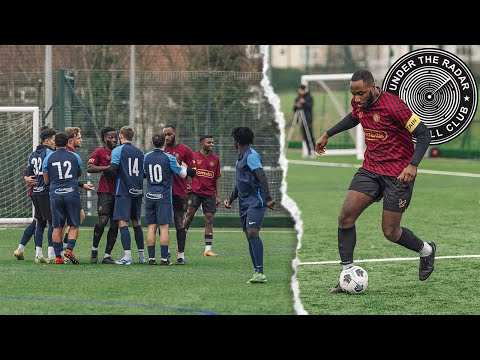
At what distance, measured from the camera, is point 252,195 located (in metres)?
11.7

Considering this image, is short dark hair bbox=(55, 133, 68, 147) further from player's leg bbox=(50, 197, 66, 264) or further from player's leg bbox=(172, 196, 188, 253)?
player's leg bbox=(172, 196, 188, 253)

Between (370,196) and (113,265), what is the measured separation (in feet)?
13.2

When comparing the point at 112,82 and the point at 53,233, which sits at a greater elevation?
the point at 112,82

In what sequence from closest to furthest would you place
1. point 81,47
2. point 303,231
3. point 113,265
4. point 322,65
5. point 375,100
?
1. point 375,100
2. point 113,265
3. point 303,231
4. point 81,47
5. point 322,65

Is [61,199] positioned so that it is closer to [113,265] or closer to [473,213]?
[113,265]

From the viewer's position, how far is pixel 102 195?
14180 mm

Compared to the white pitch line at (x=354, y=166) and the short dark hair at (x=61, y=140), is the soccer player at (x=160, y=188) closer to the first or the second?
the short dark hair at (x=61, y=140)

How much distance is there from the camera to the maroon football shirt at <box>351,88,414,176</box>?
34.9 feet

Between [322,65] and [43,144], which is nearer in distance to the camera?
[43,144]

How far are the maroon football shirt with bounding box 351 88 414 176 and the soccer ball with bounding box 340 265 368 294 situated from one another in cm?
101

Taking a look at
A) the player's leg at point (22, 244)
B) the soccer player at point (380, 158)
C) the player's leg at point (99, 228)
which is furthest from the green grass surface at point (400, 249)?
the player's leg at point (22, 244)

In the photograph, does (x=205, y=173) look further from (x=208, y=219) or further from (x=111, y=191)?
(x=111, y=191)

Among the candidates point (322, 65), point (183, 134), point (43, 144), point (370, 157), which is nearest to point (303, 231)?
point (183, 134)

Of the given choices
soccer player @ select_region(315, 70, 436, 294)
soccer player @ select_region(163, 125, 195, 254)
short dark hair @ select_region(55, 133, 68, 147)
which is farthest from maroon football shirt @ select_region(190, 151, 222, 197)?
soccer player @ select_region(315, 70, 436, 294)
